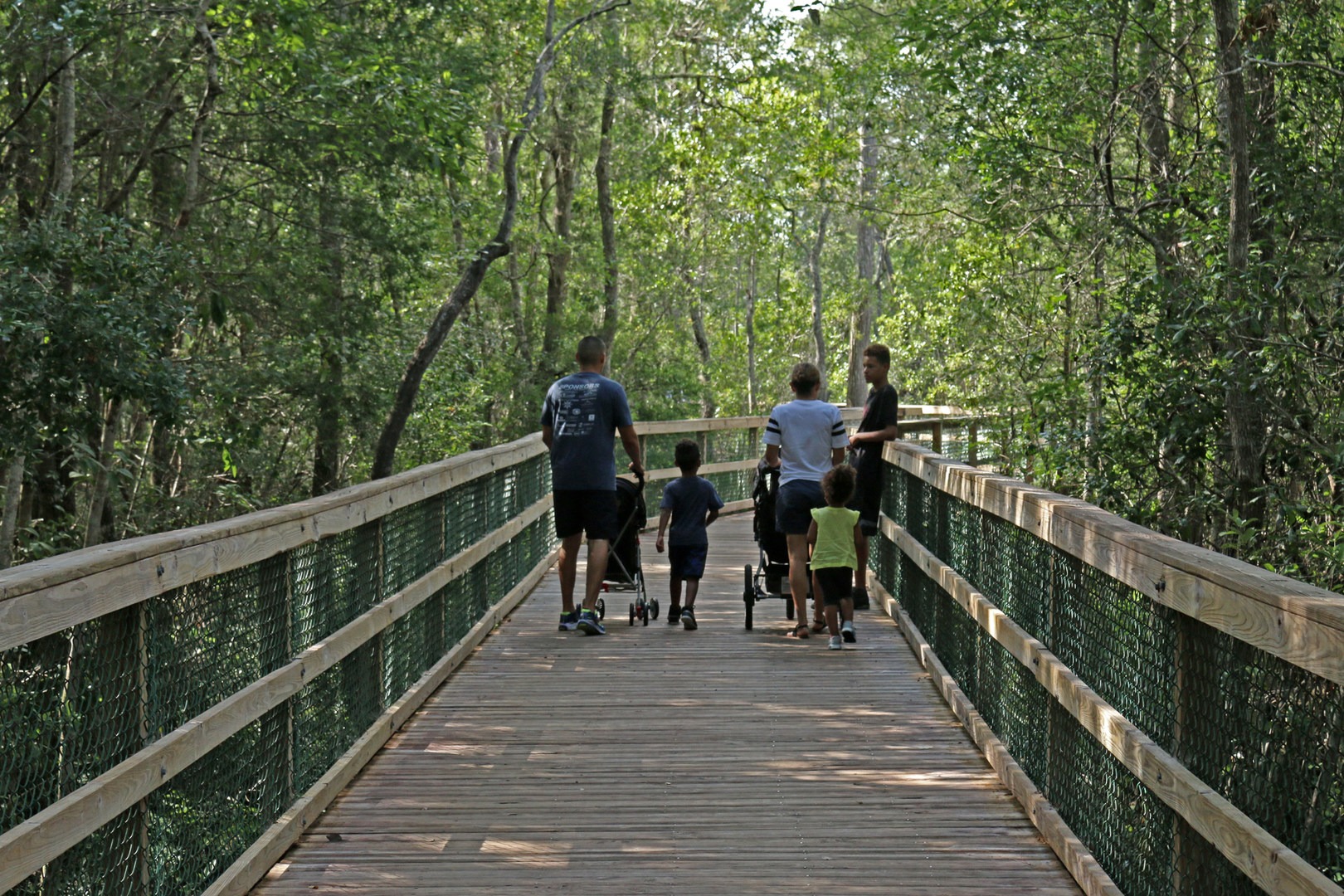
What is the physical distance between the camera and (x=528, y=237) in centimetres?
3016

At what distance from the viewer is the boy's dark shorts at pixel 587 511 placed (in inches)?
364

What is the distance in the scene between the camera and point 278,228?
1770 cm

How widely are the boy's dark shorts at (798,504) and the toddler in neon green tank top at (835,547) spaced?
0.48 ft

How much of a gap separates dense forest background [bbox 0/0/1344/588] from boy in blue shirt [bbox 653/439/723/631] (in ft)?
10.4

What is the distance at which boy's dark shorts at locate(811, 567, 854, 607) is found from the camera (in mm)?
8898

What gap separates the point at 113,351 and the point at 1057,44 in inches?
360

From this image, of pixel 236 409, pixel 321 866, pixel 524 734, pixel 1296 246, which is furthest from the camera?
pixel 236 409

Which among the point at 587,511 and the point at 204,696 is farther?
the point at 587,511

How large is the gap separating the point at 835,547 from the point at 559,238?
2018 centimetres

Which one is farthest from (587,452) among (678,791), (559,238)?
(559,238)

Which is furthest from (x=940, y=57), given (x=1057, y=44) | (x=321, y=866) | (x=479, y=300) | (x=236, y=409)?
(x=479, y=300)

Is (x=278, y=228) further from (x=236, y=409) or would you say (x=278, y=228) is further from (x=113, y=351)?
(x=113, y=351)

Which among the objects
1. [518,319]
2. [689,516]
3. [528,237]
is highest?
[528,237]

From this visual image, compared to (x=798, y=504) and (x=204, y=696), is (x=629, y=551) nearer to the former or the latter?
(x=798, y=504)
